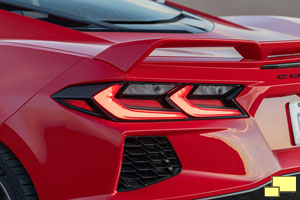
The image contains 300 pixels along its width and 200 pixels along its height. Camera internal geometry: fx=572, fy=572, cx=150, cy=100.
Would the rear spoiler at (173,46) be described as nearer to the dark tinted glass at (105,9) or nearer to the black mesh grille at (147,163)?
the black mesh grille at (147,163)

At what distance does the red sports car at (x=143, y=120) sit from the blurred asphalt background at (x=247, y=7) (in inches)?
508

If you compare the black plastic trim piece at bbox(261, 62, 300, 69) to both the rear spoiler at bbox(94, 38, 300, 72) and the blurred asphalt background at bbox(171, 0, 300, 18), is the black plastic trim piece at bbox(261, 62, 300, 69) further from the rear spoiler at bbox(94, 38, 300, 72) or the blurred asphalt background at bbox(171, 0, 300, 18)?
the blurred asphalt background at bbox(171, 0, 300, 18)

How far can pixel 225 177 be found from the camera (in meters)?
2.12

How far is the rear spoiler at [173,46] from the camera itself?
201cm

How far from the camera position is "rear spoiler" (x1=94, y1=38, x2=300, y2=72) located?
6.59 ft

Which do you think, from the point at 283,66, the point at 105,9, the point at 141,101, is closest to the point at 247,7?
the point at 105,9

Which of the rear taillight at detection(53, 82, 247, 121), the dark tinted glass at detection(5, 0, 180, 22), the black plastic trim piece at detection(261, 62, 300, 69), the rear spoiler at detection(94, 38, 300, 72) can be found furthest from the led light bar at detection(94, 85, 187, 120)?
the dark tinted glass at detection(5, 0, 180, 22)

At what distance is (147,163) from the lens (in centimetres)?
209

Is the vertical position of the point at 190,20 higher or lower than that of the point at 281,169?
higher

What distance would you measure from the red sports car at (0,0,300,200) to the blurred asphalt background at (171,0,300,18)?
12912mm

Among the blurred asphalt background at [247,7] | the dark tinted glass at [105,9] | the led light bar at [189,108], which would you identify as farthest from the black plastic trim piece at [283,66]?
the blurred asphalt background at [247,7]

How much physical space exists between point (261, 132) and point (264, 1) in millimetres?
14780

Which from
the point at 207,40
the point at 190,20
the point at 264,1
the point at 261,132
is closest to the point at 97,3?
the point at 190,20

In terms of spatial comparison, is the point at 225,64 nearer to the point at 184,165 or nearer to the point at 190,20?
the point at 184,165
